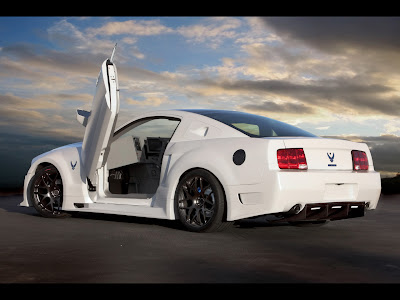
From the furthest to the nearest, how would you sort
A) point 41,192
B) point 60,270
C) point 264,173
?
point 41,192
point 264,173
point 60,270

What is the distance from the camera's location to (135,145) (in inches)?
381

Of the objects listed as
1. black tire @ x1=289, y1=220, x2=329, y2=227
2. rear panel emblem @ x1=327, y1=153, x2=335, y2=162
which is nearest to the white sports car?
rear panel emblem @ x1=327, y1=153, x2=335, y2=162

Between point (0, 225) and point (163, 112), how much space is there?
2845 millimetres

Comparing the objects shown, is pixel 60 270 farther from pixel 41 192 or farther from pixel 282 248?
pixel 41 192

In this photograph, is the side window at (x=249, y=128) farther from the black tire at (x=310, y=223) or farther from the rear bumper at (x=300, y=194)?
the black tire at (x=310, y=223)

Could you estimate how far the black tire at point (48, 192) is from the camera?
10102 mm

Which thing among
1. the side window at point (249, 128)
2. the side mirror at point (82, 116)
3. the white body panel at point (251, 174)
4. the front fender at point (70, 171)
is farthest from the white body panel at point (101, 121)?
the side window at point (249, 128)

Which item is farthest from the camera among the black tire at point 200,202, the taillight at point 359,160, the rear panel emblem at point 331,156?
the taillight at point 359,160

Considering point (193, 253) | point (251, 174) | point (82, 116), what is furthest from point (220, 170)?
point (82, 116)

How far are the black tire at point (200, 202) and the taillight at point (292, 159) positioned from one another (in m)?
0.82

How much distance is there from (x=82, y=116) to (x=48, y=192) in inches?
65.2

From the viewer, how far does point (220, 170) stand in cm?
751
